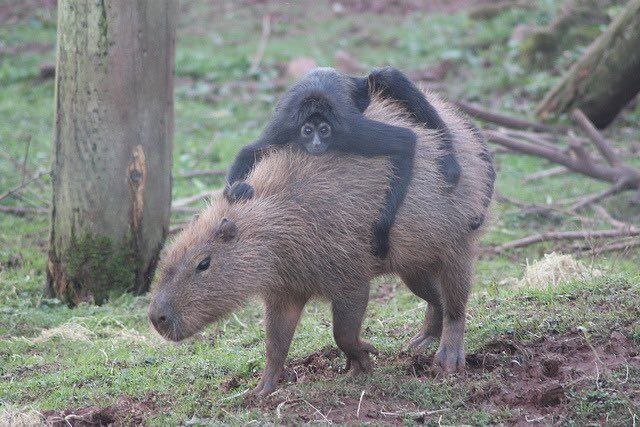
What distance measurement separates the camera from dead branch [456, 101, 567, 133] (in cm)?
945

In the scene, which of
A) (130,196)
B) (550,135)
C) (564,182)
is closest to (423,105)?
(130,196)

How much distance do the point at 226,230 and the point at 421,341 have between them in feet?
5.63

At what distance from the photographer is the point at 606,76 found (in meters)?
11.0

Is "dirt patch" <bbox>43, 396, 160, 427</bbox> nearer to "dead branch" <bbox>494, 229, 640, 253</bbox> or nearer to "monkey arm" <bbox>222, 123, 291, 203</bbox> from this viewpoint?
"monkey arm" <bbox>222, 123, 291, 203</bbox>

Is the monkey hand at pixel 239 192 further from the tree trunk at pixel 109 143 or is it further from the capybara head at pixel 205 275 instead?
the tree trunk at pixel 109 143

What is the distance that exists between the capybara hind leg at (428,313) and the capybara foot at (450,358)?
400 mm

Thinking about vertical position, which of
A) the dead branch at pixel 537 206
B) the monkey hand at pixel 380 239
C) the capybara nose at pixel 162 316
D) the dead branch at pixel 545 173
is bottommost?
the dead branch at pixel 545 173

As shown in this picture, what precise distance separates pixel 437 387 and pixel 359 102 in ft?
5.99

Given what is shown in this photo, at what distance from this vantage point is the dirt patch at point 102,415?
4781 mm

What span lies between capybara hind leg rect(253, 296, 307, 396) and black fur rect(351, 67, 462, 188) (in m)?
1.31

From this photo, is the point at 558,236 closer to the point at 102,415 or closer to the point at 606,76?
the point at 606,76

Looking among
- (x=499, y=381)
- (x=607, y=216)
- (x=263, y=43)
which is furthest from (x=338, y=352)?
(x=263, y=43)

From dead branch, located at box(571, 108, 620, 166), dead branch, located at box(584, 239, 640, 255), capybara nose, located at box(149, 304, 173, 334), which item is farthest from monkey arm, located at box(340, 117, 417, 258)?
dead branch, located at box(571, 108, 620, 166)

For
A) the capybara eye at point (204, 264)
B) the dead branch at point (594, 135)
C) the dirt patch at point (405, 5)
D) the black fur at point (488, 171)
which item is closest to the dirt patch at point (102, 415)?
the capybara eye at point (204, 264)
